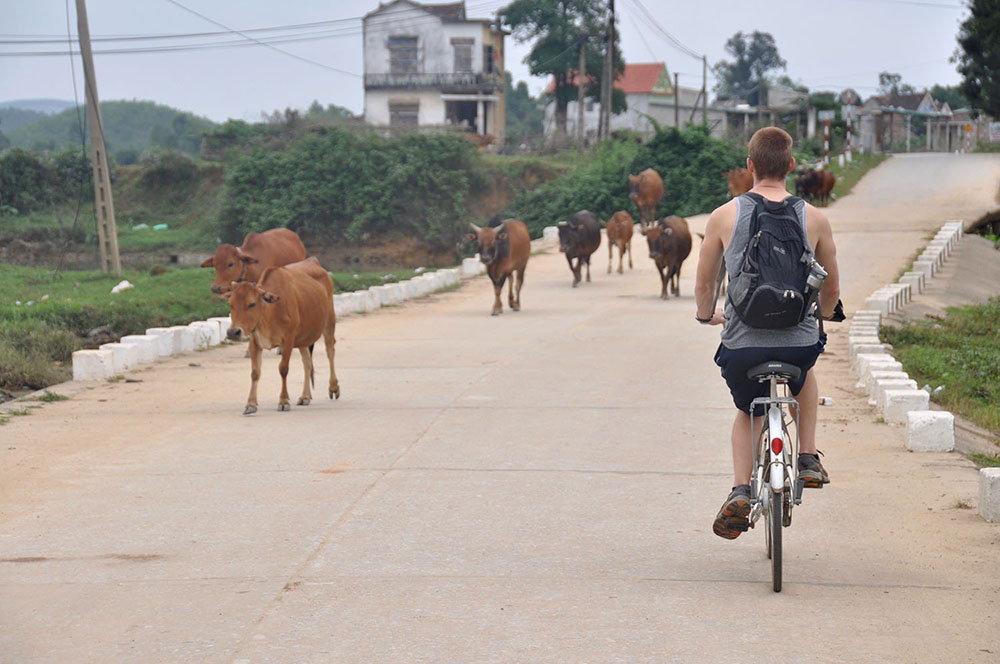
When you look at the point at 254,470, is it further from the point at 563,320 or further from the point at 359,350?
the point at 563,320

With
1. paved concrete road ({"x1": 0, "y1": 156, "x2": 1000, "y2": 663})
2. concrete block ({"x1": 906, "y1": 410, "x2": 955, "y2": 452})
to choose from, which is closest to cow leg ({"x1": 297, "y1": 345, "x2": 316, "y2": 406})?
paved concrete road ({"x1": 0, "y1": 156, "x2": 1000, "y2": 663})

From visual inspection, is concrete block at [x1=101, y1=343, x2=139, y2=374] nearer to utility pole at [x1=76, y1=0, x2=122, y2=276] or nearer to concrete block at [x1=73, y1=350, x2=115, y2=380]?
concrete block at [x1=73, y1=350, x2=115, y2=380]

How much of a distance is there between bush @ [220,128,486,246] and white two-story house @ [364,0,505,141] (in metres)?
18.2

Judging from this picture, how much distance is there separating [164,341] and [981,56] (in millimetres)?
31786

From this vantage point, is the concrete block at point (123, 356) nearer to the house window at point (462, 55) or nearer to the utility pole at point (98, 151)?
the utility pole at point (98, 151)

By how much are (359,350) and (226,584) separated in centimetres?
1030

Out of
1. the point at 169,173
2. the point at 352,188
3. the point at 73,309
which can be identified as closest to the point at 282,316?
the point at 73,309

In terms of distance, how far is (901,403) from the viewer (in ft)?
34.2

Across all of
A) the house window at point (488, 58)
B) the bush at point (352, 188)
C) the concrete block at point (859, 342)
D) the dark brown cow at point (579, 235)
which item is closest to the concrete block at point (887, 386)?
the concrete block at point (859, 342)

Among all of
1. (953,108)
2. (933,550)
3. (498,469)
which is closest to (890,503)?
(933,550)

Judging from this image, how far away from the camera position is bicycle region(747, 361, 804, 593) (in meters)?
5.83

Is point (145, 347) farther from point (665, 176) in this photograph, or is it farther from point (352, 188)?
point (352, 188)

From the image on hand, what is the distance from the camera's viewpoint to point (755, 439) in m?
6.25

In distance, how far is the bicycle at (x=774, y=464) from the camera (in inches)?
229
